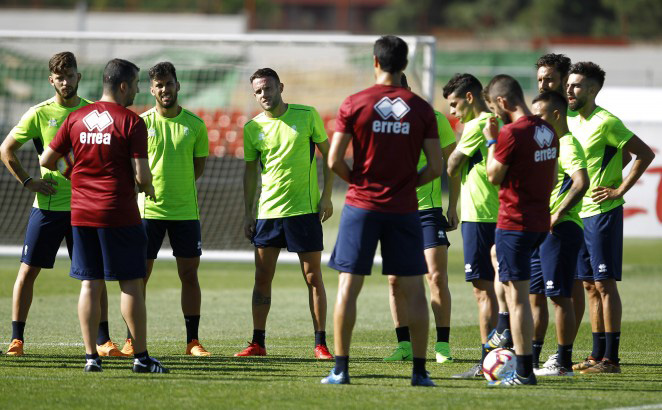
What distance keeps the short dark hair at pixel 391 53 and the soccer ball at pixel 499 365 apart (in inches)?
88.0

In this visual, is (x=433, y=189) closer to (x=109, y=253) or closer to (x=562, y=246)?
(x=562, y=246)

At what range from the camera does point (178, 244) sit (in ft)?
32.2

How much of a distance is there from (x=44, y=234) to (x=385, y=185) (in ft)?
11.4

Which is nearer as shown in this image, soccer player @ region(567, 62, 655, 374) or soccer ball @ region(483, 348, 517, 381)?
soccer ball @ region(483, 348, 517, 381)

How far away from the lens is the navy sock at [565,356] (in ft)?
28.3


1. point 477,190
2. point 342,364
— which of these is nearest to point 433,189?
point 477,190

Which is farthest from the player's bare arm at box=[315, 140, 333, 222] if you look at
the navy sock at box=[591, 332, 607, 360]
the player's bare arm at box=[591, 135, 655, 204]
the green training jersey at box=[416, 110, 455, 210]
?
the navy sock at box=[591, 332, 607, 360]

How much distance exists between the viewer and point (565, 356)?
28.4 ft

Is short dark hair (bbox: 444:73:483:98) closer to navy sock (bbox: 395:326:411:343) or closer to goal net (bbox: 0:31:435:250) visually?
navy sock (bbox: 395:326:411:343)

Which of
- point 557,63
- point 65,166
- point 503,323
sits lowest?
point 503,323

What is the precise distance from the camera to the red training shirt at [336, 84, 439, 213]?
7.53 metres

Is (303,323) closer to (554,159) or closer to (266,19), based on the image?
(554,159)

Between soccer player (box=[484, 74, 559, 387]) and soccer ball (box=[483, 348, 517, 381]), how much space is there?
0.09 metres

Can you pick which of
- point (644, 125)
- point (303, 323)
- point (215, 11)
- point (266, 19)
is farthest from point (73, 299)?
point (266, 19)
